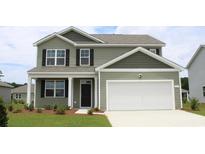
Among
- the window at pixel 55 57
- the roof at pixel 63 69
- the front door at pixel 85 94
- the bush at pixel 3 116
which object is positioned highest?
the window at pixel 55 57

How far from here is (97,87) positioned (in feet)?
62.1

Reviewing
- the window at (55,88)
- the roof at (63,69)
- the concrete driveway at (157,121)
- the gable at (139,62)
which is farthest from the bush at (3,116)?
the window at (55,88)

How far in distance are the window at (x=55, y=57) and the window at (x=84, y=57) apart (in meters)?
1.64

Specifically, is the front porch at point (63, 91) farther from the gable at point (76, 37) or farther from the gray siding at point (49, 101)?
the gable at point (76, 37)

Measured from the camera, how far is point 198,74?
30141mm

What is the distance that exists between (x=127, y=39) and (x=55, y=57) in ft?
24.8

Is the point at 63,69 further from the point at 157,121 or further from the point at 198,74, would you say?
the point at 198,74

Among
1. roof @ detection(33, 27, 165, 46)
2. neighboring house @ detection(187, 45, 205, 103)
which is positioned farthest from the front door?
neighboring house @ detection(187, 45, 205, 103)

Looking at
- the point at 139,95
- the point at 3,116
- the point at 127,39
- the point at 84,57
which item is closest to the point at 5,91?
the point at 84,57

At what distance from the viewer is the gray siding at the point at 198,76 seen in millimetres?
29031

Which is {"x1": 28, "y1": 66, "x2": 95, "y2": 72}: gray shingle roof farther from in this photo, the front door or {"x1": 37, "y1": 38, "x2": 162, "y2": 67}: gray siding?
the front door

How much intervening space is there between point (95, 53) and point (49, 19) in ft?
37.0
